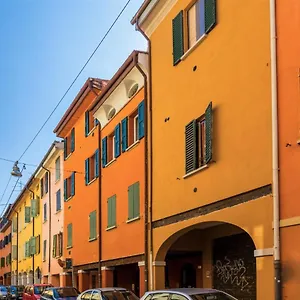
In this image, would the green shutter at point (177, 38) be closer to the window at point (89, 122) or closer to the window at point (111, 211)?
the window at point (111, 211)

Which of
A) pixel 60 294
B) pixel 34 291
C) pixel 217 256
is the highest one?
pixel 217 256

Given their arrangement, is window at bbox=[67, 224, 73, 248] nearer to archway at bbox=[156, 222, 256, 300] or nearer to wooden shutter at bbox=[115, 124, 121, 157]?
wooden shutter at bbox=[115, 124, 121, 157]

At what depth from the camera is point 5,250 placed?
6688cm

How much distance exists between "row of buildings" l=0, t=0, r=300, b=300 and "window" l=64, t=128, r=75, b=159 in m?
2.39

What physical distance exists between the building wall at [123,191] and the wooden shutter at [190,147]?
391cm

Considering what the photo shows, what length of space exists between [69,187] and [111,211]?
9968 millimetres

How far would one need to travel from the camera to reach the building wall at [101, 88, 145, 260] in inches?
738

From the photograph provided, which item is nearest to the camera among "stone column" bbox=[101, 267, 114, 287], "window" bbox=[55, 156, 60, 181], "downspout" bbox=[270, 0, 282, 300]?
"downspout" bbox=[270, 0, 282, 300]

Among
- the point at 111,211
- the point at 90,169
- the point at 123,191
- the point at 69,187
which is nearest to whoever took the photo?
the point at 123,191

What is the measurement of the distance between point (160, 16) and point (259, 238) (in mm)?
8427

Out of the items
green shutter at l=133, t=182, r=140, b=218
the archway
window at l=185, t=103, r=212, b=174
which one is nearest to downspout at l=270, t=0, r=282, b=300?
window at l=185, t=103, r=212, b=174

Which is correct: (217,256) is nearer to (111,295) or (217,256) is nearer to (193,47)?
(111,295)

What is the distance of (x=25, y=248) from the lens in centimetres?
4862

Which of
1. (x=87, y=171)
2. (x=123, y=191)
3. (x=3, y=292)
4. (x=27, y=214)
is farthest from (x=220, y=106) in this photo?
(x=27, y=214)
